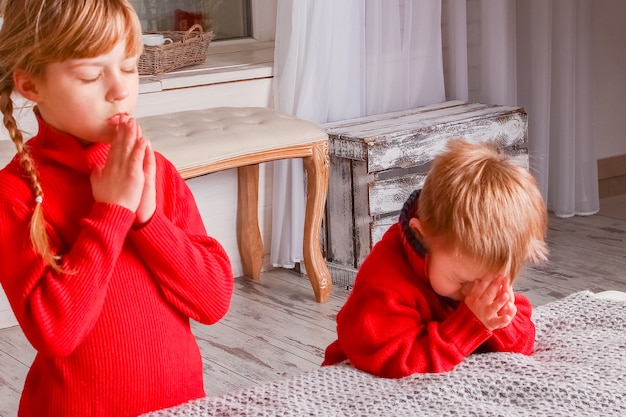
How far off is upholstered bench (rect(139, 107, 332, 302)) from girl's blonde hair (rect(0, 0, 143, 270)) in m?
1.35

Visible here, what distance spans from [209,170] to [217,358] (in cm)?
47

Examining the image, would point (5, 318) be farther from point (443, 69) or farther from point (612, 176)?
point (612, 176)

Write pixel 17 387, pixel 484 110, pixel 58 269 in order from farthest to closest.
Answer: pixel 484 110 → pixel 17 387 → pixel 58 269

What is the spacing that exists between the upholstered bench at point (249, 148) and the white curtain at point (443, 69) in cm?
21

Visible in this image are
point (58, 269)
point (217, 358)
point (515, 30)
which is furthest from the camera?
point (515, 30)

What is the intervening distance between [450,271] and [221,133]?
1408 millimetres

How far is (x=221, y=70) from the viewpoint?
119 inches

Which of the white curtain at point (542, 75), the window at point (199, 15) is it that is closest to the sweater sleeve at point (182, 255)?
the window at point (199, 15)

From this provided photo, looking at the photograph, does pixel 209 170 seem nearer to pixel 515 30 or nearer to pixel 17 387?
pixel 17 387

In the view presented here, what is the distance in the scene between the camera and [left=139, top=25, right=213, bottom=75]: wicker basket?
2908 millimetres

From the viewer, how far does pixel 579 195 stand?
12.2ft

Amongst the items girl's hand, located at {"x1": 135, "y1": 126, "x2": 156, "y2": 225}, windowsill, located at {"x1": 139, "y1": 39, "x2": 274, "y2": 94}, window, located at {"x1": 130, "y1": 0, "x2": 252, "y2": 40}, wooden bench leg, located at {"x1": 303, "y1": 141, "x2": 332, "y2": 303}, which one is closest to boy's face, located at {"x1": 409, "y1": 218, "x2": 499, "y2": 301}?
girl's hand, located at {"x1": 135, "y1": 126, "x2": 156, "y2": 225}

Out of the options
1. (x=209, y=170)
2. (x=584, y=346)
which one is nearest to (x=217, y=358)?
(x=209, y=170)

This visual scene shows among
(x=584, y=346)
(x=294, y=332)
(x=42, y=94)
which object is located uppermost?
(x=42, y=94)
